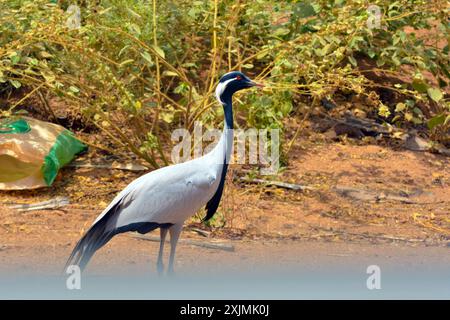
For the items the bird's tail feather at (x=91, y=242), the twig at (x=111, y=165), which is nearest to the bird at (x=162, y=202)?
the bird's tail feather at (x=91, y=242)

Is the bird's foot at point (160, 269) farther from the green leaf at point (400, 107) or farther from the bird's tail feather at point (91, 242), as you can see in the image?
the green leaf at point (400, 107)

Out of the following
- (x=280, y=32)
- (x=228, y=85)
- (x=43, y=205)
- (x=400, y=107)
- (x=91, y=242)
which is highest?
(x=280, y=32)

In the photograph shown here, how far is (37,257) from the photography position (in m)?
5.61

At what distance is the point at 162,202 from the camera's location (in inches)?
203

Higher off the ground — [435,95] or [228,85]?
[435,95]

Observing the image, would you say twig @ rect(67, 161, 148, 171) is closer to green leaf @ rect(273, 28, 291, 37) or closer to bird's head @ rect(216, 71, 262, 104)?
green leaf @ rect(273, 28, 291, 37)

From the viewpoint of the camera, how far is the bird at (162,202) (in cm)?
509

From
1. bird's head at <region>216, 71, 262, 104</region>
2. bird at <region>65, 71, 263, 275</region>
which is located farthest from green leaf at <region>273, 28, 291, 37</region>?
Result: bird at <region>65, 71, 263, 275</region>

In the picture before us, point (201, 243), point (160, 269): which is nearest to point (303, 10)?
point (201, 243)

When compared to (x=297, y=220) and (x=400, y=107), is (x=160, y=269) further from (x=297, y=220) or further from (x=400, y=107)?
(x=400, y=107)

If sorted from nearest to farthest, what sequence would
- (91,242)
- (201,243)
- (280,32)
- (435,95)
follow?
(91,242)
(201,243)
(435,95)
(280,32)

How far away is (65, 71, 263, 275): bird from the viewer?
16.7ft

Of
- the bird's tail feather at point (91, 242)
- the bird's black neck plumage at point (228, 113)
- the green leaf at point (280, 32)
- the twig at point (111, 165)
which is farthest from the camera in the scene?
the green leaf at point (280, 32)
